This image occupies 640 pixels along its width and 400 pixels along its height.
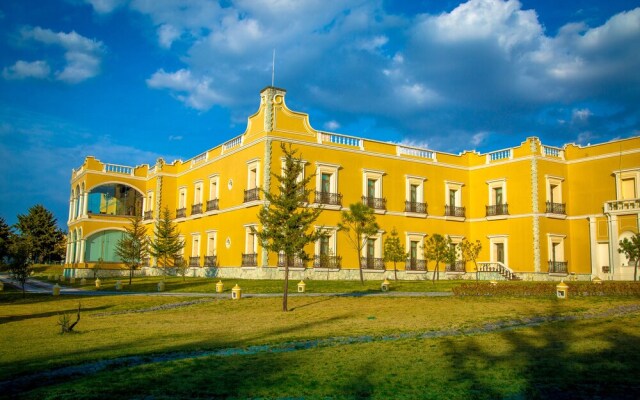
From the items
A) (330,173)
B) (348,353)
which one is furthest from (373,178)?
(348,353)

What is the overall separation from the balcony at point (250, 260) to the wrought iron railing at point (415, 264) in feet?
37.7

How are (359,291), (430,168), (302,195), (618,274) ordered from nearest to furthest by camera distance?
(302,195) → (359,291) → (618,274) → (430,168)

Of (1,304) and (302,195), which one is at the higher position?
(302,195)

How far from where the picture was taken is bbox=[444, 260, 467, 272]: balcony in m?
41.7

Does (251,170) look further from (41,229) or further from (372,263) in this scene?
(41,229)

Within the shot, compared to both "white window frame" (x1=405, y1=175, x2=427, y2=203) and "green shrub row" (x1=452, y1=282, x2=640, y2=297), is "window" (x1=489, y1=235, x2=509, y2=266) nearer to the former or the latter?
"white window frame" (x1=405, y1=175, x2=427, y2=203)

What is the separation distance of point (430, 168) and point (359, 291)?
1747 cm

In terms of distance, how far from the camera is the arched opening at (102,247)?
168 feet

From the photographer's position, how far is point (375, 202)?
129 ft

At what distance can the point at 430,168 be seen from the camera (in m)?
42.5

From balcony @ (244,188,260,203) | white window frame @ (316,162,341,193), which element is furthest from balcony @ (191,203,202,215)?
white window frame @ (316,162,341,193)

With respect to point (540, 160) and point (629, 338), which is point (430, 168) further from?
point (629, 338)

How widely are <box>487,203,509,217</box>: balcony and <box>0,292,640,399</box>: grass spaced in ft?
68.0

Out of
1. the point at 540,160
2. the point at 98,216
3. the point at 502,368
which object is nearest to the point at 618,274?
the point at 540,160
